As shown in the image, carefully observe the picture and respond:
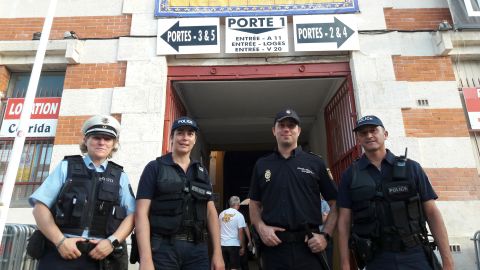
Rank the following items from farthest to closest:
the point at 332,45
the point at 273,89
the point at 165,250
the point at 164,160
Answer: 1. the point at 273,89
2. the point at 332,45
3. the point at 164,160
4. the point at 165,250

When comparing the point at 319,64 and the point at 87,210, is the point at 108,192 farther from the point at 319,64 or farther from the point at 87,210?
the point at 319,64

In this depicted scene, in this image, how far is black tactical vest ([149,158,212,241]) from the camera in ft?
8.93

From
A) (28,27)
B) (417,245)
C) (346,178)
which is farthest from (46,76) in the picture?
Result: (417,245)

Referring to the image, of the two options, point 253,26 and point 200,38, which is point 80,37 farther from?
point 253,26

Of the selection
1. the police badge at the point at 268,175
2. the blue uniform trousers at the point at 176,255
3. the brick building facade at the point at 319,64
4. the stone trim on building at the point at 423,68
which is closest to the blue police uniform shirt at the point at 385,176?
the police badge at the point at 268,175

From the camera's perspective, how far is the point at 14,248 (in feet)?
13.6

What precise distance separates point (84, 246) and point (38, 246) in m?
0.36

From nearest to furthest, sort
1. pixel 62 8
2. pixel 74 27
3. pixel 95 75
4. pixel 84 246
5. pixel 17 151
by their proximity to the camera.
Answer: pixel 84 246 → pixel 17 151 → pixel 95 75 → pixel 74 27 → pixel 62 8

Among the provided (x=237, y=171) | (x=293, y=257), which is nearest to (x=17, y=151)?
(x=293, y=257)

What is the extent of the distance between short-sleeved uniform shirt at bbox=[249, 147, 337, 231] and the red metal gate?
2760 mm

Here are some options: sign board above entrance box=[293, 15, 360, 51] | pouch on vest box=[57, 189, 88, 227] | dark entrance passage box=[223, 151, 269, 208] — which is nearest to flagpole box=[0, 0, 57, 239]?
pouch on vest box=[57, 189, 88, 227]

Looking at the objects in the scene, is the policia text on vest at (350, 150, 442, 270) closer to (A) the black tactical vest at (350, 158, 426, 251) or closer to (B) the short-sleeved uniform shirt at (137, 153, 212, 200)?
(A) the black tactical vest at (350, 158, 426, 251)

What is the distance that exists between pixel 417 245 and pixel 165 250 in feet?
6.64

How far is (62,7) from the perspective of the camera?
6.42 m
